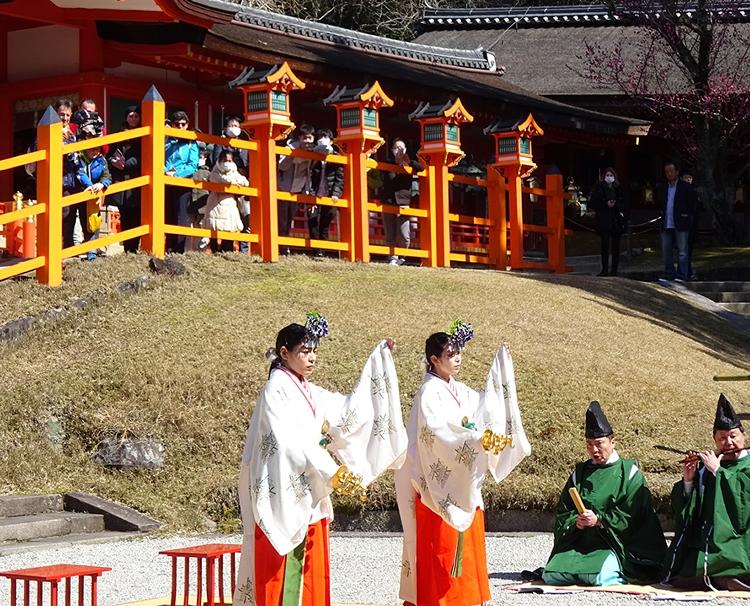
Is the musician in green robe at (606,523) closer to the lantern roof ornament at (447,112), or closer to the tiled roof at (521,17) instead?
the lantern roof ornament at (447,112)

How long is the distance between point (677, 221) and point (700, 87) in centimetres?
506

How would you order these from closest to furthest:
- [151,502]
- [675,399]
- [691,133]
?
[151,502] → [675,399] → [691,133]

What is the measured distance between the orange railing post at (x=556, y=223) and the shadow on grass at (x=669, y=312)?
54.6 inches

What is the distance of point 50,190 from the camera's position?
13.5 metres

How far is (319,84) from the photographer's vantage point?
19094mm

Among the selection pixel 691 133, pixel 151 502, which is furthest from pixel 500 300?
pixel 691 133

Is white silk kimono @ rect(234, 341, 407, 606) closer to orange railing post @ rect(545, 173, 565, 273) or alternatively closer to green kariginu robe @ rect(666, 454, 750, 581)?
green kariginu robe @ rect(666, 454, 750, 581)

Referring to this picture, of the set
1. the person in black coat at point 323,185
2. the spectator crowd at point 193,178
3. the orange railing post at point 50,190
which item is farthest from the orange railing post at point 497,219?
the orange railing post at point 50,190

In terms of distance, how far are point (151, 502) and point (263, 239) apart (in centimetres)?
437

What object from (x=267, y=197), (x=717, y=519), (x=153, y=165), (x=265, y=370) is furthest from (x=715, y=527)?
(x=267, y=197)

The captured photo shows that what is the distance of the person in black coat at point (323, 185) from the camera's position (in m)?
16.1

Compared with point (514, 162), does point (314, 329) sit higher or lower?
lower

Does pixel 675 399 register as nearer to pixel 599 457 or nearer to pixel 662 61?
pixel 599 457

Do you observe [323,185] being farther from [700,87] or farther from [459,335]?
[700,87]
